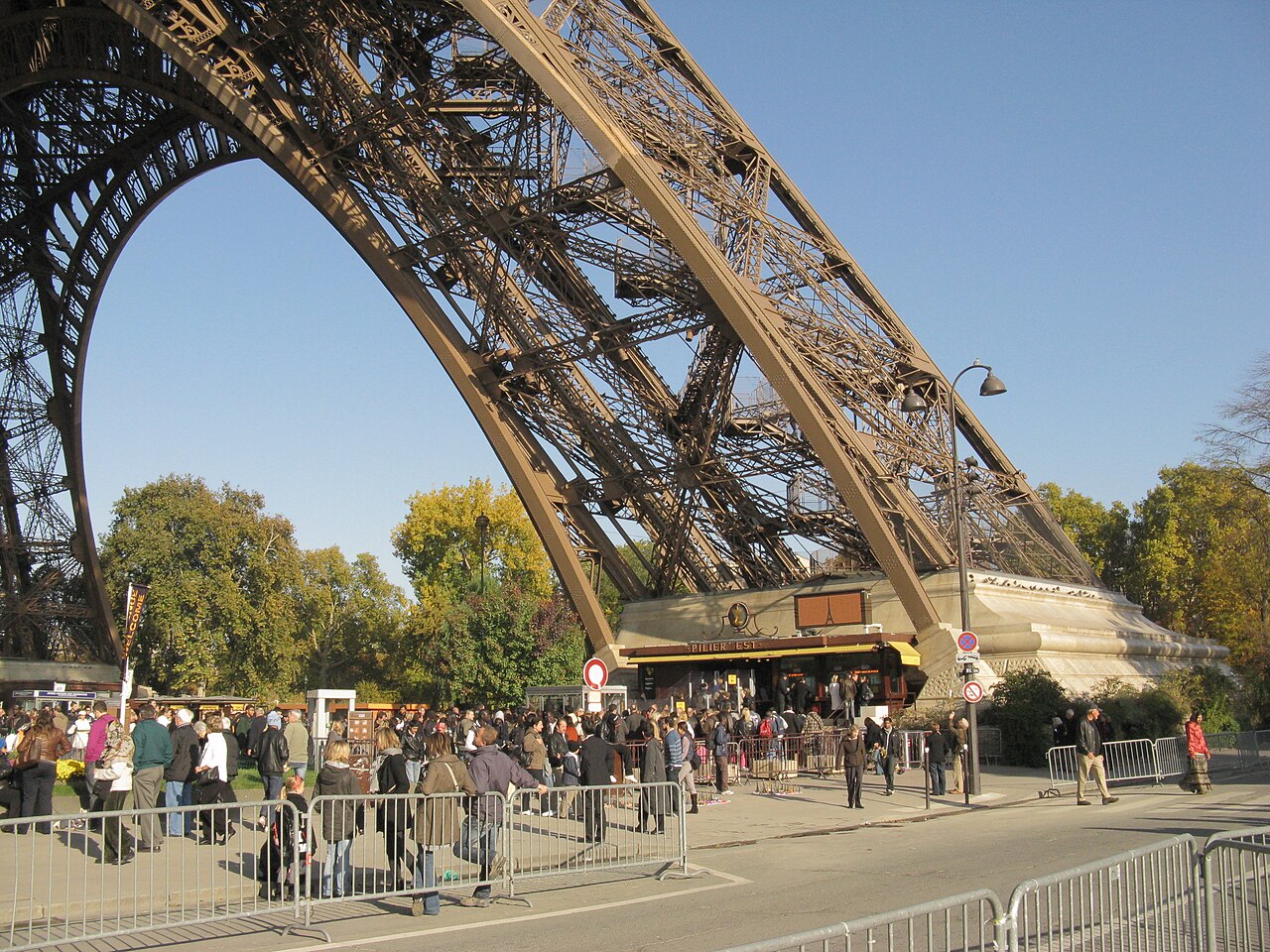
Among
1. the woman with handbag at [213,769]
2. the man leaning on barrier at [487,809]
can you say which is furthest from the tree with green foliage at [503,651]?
the man leaning on barrier at [487,809]

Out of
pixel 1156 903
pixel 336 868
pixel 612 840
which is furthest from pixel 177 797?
pixel 1156 903

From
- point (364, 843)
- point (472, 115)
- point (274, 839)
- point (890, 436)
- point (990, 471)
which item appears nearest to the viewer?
point (274, 839)

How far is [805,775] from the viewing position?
26.0 m

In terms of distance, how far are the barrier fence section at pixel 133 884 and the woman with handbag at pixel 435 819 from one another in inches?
42.3

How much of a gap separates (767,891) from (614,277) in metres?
20.5

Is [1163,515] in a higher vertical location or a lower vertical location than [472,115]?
lower

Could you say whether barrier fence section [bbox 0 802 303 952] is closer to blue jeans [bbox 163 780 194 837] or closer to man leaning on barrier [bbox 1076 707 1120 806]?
blue jeans [bbox 163 780 194 837]

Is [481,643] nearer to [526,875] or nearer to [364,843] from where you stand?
[364,843]

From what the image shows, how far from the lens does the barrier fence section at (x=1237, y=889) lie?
6828 mm

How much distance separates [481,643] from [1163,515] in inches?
1515

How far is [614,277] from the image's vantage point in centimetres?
3000

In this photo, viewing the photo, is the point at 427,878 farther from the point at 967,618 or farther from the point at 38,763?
the point at 967,618

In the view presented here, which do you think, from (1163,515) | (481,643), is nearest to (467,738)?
(481,643)

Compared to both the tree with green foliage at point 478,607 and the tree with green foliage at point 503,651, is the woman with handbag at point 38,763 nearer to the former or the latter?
the tree with green foliage at point 478,607
